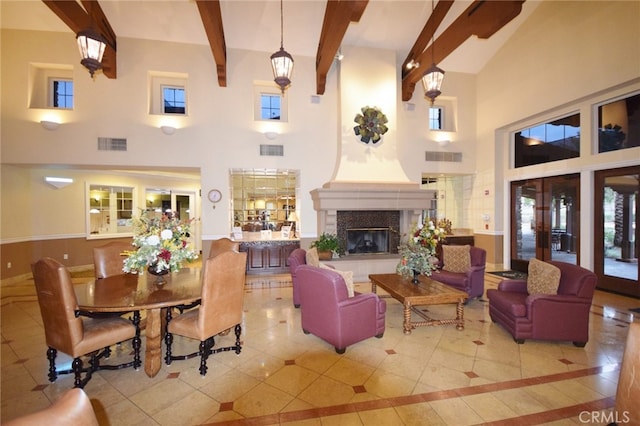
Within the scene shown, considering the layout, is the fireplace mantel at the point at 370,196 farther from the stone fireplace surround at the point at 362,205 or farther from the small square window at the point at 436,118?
the small square window at the point at 436,118

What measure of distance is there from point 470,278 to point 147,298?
4523mm

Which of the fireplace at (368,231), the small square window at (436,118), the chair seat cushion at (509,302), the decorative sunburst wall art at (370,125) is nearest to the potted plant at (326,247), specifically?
the fireplace at (368,231)

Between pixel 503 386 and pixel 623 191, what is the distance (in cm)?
484

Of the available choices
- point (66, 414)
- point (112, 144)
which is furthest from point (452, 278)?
point (112, 144)

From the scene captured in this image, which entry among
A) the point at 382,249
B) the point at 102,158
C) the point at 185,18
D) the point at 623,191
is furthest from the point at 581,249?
the point at 102,158

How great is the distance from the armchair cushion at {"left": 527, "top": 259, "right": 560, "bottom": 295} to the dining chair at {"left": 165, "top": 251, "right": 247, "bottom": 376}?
3.47m

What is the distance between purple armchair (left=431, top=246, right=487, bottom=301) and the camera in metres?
4.54

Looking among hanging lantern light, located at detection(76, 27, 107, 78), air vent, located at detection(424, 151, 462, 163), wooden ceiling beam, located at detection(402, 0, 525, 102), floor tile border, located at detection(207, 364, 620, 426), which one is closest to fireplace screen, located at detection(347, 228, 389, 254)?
air vent, located at detection(424, 151, 462, 163)

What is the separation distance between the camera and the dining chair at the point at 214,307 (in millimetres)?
2613

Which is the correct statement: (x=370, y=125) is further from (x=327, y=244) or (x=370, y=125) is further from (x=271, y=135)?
(x=327, y=244)

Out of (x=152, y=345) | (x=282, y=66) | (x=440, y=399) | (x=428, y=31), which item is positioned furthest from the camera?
(x=428, y=31)

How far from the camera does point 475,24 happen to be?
4617 mm

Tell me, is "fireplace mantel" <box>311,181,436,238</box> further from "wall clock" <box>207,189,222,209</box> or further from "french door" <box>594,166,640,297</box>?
"french door" <box>594,166,640,297</box>
